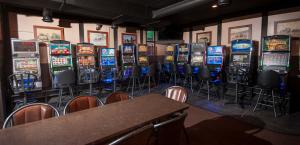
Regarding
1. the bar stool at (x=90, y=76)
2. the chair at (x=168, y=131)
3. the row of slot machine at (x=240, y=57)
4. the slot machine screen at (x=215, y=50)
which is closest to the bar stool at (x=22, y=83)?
the bar stool at (x=90, y=76)

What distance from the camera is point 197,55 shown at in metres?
5.74

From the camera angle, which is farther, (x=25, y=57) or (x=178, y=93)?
(x=25, y=57)

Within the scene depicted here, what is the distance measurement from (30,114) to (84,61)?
340 centimetres

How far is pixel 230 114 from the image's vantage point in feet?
11.9

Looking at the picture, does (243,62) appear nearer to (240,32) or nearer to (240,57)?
(240,57)

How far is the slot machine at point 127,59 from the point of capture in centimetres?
568

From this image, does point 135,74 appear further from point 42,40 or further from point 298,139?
point 298,139

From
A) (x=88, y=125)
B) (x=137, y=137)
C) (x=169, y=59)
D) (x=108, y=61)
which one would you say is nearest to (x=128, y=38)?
(x=108, y=61)

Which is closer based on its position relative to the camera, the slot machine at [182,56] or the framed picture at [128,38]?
the slot machine at [182,56]

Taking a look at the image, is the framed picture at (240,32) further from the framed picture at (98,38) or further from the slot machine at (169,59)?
the framed picture at (98,38)

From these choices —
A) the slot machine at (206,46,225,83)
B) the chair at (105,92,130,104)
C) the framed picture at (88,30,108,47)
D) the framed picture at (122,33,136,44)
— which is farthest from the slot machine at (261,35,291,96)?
the framed picture at (88,30,108,47)

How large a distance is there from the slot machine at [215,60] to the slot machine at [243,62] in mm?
364

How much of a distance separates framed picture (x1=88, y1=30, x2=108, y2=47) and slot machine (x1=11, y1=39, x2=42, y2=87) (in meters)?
1.73

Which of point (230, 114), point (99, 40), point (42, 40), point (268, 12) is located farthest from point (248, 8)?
point (42, 40)
